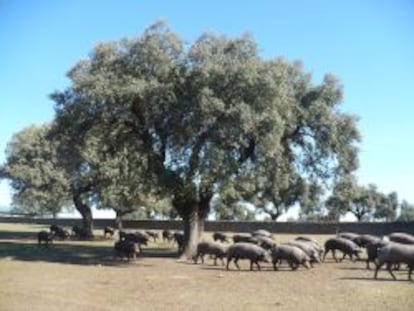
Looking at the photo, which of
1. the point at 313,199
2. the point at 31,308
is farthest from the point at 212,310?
the point at 313,199

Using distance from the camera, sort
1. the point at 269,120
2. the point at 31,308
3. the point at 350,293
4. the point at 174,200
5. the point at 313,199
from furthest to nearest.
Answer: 1. the point at 313,199
2. the point at 174,200
3. the point at 269,120
4. the point at 350,293
5. the point at 31,308

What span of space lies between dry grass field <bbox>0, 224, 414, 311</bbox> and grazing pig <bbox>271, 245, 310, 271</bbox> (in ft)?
1.23

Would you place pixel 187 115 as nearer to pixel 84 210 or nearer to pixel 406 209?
pixel 84 210

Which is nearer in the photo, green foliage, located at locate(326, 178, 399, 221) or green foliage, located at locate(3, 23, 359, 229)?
green foliage, located at locate(3, 23, 359, 229)

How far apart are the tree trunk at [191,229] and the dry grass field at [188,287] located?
9.09 feet

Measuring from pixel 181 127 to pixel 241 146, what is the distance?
125 inches

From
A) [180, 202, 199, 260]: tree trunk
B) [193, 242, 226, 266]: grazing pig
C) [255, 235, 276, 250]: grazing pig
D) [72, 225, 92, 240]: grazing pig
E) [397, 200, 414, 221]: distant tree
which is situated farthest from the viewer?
[397, 200, 414, 221]: distant tree

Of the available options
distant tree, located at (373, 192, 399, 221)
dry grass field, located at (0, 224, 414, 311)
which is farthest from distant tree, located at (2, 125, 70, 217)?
distant tree, located at (373, 192, 399, 221)

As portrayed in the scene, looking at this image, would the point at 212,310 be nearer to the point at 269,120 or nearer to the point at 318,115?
the point at 269,120

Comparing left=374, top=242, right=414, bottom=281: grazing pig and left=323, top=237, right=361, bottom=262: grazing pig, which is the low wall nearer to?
left=323, top=237, right=361, bottom=262: grazing pig

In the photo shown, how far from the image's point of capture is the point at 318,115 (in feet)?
125

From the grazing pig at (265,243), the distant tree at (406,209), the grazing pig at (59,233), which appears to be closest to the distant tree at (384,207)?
Answer: the distant tree at (406,209)

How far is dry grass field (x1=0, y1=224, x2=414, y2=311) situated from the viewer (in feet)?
58.8

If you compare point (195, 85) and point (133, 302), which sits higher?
point (195, 85)
